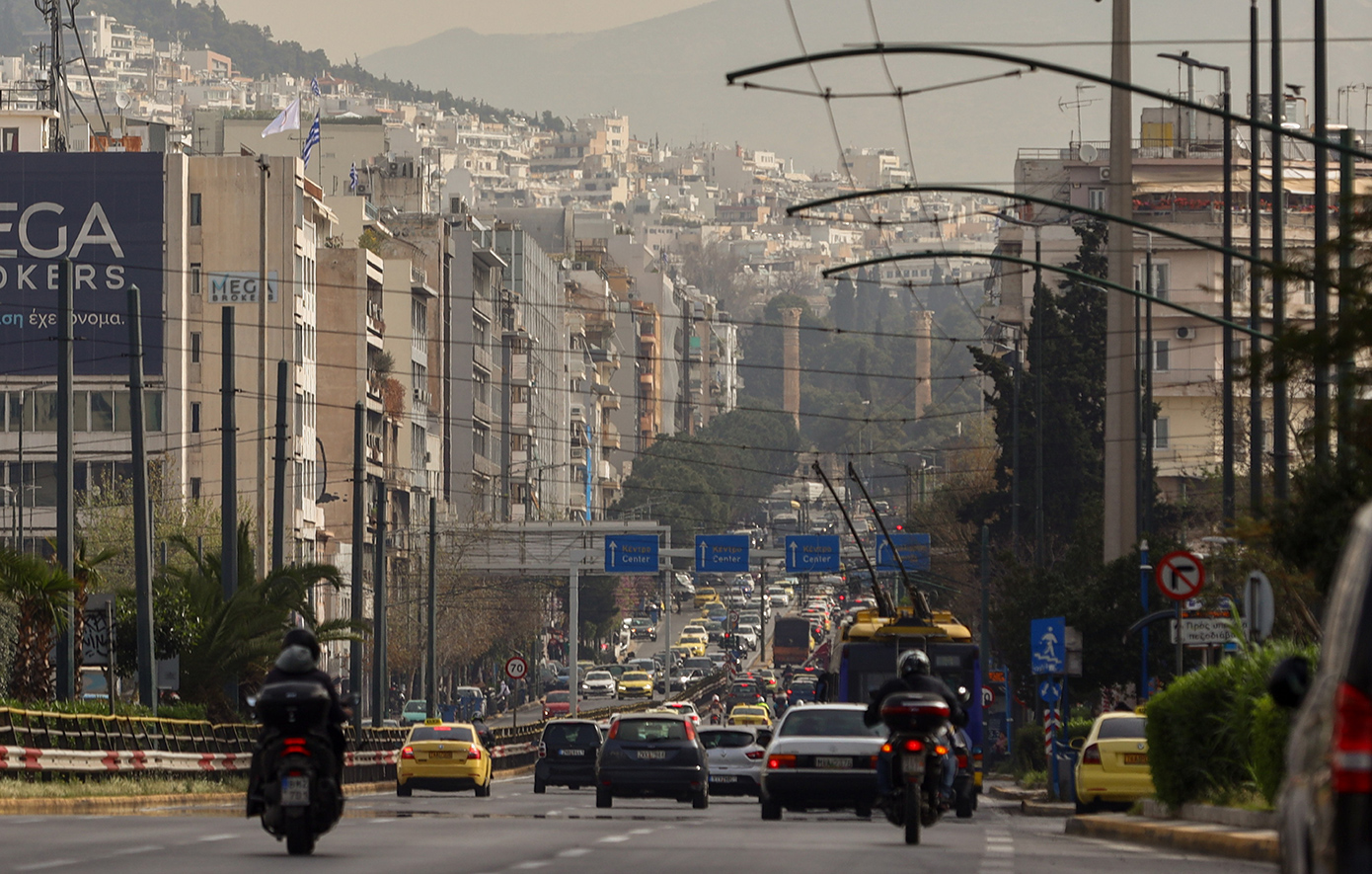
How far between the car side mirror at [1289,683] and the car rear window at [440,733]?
3407 centimetres

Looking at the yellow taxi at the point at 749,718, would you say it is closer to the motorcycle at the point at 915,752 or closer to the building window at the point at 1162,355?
the building window at the point at 1162,355

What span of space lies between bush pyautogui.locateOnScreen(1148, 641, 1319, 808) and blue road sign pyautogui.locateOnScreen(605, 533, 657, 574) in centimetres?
6777

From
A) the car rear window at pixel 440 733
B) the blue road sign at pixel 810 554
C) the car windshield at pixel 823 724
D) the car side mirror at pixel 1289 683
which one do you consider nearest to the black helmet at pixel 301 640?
the car side mirror at pixel 1289 683

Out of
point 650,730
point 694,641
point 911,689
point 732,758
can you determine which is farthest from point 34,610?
point 694,641

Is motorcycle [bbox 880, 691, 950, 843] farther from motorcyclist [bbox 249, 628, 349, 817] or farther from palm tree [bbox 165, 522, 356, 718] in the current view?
palm tree [bbox 165, 522, 356, 718]

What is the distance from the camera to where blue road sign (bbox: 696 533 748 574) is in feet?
310

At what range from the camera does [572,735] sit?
1831 inches

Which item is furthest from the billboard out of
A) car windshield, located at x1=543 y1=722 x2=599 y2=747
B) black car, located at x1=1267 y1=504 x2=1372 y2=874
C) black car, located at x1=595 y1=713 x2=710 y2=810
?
black car, located at x1=1267 y1=504 x2=1372 y2=874

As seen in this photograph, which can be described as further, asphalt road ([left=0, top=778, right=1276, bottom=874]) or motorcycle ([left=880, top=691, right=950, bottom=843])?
motorcycle ([left=880, top=691, right=950, bottom=843])

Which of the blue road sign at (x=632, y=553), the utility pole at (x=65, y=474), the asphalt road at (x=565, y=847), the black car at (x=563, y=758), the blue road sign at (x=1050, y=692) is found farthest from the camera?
the blue road sign at (x=632, y=553)

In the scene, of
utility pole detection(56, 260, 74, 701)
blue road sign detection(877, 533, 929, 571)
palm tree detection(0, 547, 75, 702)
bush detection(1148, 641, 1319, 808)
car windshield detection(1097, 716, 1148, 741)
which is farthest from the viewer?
blue road sign detection(877, 533, 929, 571)

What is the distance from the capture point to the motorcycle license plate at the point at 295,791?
15945 millimetres

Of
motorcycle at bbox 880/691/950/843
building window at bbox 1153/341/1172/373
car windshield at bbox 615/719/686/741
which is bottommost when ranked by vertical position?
car windshield at bbox 615/719/686/741

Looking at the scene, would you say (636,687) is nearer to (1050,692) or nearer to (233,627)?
(233,627)
